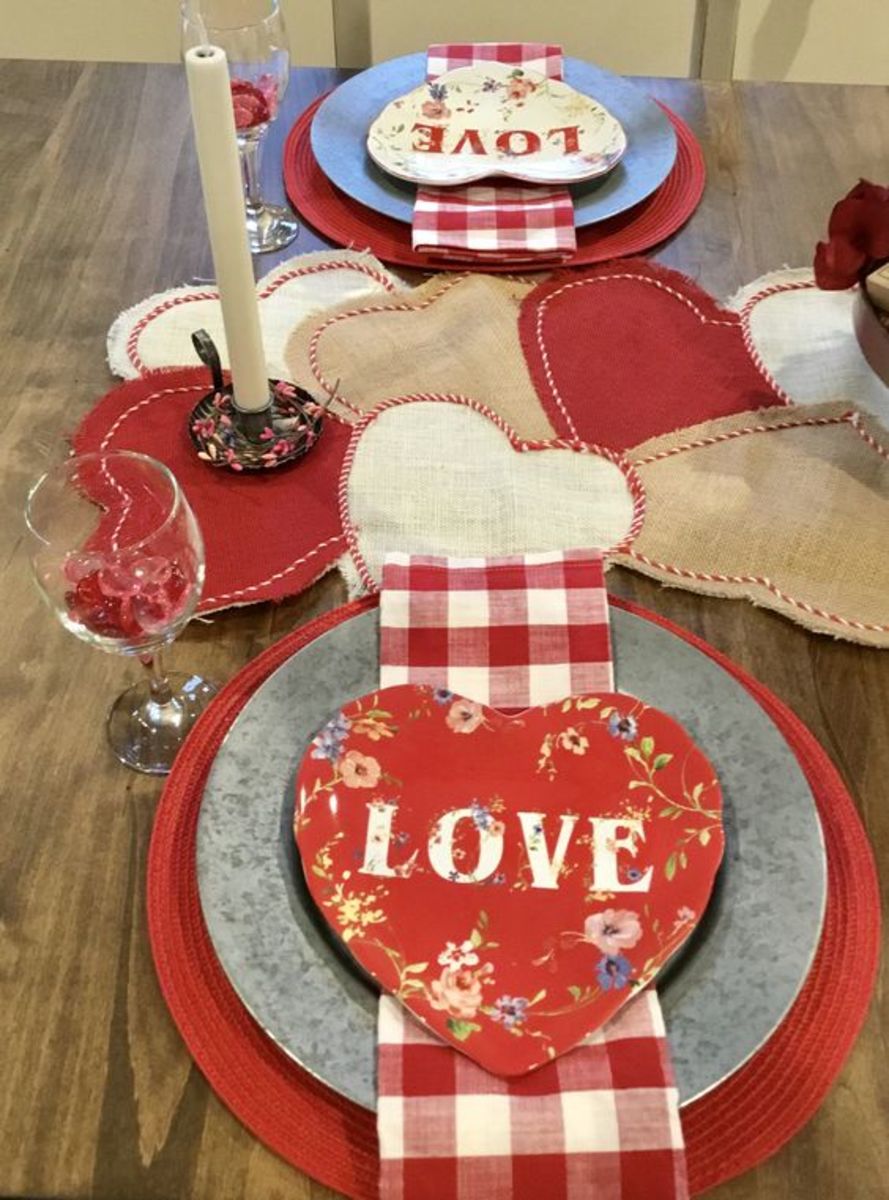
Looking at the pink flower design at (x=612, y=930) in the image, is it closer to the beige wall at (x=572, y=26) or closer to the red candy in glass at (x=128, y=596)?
the red candy in glass at (x=128, y=596)

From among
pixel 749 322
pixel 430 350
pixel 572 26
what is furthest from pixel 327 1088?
pixel 572 26

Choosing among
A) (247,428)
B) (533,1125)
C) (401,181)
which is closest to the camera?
(533,1125)

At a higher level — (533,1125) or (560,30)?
(533,1125)

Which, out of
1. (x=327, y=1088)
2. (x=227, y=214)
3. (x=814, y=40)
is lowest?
(x=814, y=40)

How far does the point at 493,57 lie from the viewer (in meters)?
1.20

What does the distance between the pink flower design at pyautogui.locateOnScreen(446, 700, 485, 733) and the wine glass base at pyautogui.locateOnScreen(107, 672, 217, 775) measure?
156 millimetres

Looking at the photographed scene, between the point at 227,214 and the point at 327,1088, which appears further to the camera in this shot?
the point at 227,214

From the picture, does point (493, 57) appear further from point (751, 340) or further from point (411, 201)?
point (751, 340)

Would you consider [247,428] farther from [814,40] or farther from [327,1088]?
[814,40]

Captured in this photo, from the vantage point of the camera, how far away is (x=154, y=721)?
69cm

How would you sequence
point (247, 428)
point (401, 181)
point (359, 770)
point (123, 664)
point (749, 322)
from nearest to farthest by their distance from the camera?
point (359, 770) → point (123, 664) → point (247, 428) → point (749, 322) → point (401, 181)

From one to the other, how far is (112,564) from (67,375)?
12.5 inches

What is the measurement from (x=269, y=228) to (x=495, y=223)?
0.20 meters

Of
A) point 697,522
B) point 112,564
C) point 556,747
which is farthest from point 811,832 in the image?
point 112,564
